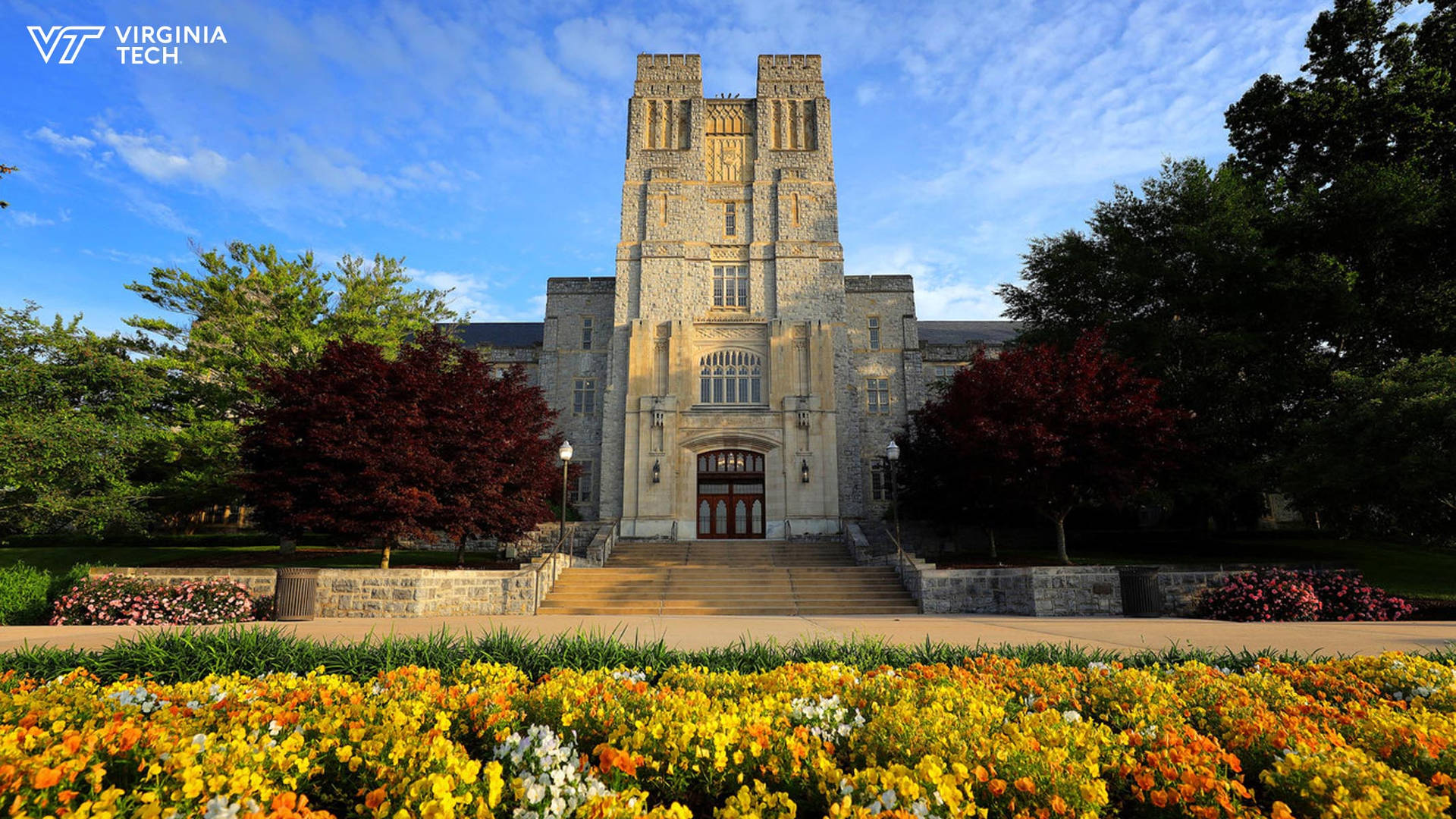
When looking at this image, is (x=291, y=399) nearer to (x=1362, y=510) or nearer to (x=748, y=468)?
(x=748, y=468)

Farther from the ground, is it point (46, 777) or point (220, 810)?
point (46, 777)

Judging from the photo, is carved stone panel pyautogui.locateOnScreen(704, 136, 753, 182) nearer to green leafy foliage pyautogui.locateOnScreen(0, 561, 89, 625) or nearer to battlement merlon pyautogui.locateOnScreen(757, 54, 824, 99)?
battlement merlon pyautogui.locateOnScreen(757, 54, 824, 99)

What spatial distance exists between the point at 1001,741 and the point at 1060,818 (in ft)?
1.91

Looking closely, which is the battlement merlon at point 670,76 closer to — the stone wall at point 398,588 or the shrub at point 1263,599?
the stone wall at point 398,588

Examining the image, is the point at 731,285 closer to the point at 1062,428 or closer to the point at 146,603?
the point at 1062,428

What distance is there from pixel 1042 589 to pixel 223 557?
→ 2492 cm

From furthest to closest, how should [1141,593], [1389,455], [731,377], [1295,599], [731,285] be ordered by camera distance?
[731,285] → [731,377] → [1389,455] → [1141,593] → [1295,599]

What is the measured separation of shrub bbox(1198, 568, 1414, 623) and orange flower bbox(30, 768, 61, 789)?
1761 cm

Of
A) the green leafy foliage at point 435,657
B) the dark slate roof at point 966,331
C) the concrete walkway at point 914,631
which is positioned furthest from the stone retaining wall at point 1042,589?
the dark slate roof at point 966,331

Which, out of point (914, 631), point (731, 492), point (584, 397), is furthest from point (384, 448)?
point (584, 397)

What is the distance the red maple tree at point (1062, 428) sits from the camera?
20.5m

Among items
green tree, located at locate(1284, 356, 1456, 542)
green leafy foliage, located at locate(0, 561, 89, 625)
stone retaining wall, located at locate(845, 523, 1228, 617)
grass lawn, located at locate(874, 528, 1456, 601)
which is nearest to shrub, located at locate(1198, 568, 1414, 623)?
stone retaining wall, located at locate(845, 523, 1228, 617)

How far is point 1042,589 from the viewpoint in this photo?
16156 mm

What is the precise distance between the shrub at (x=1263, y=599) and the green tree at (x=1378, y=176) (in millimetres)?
9804
